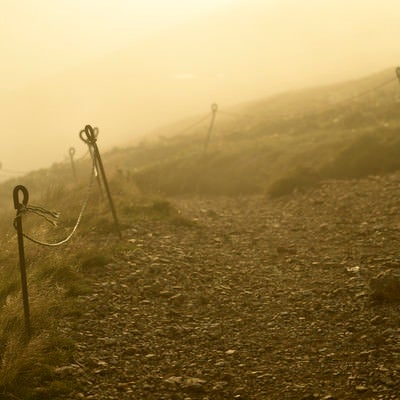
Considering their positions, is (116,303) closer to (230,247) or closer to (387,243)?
(230,247)

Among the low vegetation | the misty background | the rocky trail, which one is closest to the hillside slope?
the low vegetation

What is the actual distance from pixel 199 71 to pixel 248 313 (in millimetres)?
60692

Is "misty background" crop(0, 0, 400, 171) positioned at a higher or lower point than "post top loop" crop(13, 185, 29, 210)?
higher

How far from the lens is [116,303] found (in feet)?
27.7

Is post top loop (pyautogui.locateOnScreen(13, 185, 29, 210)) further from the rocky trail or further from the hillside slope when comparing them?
the hillside slope

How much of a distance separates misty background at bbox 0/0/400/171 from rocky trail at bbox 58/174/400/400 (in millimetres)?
31898

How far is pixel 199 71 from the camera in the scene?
66250 millimetres

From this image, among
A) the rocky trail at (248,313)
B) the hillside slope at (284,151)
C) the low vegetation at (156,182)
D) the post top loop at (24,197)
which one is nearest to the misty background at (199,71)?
the hillside slope at (284,151)

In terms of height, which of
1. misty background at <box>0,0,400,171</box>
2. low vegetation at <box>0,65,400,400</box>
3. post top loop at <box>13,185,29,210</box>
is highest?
misty background at <box>0,0,400,171</box>

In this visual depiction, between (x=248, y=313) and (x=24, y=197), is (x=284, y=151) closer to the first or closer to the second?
(x=248, y=313)

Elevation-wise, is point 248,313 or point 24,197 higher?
point 24,197

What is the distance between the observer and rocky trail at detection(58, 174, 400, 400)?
6309 millimetres

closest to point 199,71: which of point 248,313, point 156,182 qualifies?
point 156,182

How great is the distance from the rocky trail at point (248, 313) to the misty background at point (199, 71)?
105 ft
